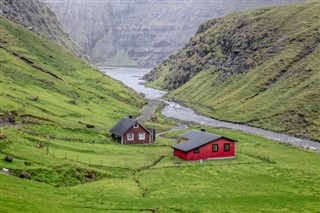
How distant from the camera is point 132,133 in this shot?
117500mm

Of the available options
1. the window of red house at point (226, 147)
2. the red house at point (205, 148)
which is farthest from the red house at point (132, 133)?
the window of red house at point (226, 147)

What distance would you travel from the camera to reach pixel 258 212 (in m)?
60.6

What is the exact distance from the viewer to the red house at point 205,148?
97.4 m

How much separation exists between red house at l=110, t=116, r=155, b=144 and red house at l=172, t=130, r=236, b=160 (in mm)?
18260

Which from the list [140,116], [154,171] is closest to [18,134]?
[154,171]

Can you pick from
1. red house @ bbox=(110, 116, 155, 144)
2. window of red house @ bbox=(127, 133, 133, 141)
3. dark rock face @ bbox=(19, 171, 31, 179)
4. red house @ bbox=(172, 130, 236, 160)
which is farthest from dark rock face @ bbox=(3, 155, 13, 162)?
window of red house @ bbox=(127, 133, 133, 141)

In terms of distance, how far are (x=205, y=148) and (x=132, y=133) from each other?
83.5 ft

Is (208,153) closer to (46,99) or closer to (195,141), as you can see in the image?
(195,141)

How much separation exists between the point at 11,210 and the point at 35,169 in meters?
24.4

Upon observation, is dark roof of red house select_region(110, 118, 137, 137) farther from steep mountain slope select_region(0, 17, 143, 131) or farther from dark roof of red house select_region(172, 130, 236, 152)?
dark roof of red house select_region(172, 130, 236, 152)

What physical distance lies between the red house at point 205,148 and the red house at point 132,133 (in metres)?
18.3

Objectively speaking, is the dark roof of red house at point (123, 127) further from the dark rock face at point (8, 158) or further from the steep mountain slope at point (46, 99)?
the dark rock face at point (8, 158)

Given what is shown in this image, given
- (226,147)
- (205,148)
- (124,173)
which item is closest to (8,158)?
(124,173)

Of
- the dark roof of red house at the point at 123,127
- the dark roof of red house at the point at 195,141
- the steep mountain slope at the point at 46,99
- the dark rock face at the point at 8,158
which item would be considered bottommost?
the dark rock face at the point at 8,158
